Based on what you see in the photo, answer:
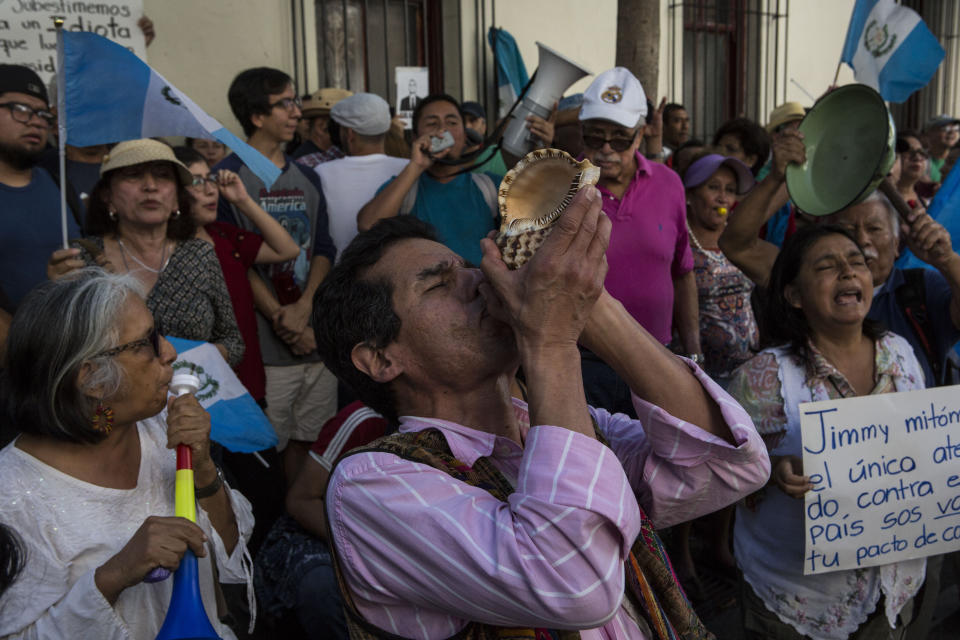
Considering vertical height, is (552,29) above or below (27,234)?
above

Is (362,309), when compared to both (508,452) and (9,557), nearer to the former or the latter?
(508,452)

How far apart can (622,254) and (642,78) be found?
2.14 m

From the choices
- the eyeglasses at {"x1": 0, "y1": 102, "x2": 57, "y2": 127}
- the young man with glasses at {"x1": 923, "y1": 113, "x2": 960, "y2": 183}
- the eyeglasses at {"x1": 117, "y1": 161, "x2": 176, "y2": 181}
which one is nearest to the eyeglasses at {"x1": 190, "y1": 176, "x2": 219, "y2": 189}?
the eyeglasses at {"x1": 117, "y1": 161, "x2": 176, "y2": 181}

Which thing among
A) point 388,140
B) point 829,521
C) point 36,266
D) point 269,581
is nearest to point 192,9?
point 388,140

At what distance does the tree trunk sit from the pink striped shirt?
426cm

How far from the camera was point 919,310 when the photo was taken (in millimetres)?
2945

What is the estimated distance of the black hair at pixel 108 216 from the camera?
10.1 ft

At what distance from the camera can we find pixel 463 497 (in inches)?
48.7

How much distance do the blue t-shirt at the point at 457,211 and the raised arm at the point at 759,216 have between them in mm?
1097

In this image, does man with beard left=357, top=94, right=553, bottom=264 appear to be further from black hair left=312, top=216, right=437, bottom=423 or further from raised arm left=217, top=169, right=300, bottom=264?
black hair left=312, top=216, right=437, bottom=423

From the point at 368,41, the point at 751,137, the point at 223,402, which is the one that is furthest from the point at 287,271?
the point at 368,41

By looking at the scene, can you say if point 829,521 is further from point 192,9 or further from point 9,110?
point 192,9

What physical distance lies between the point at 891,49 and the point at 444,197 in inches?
104

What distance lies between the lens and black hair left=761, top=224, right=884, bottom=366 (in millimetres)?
2527
